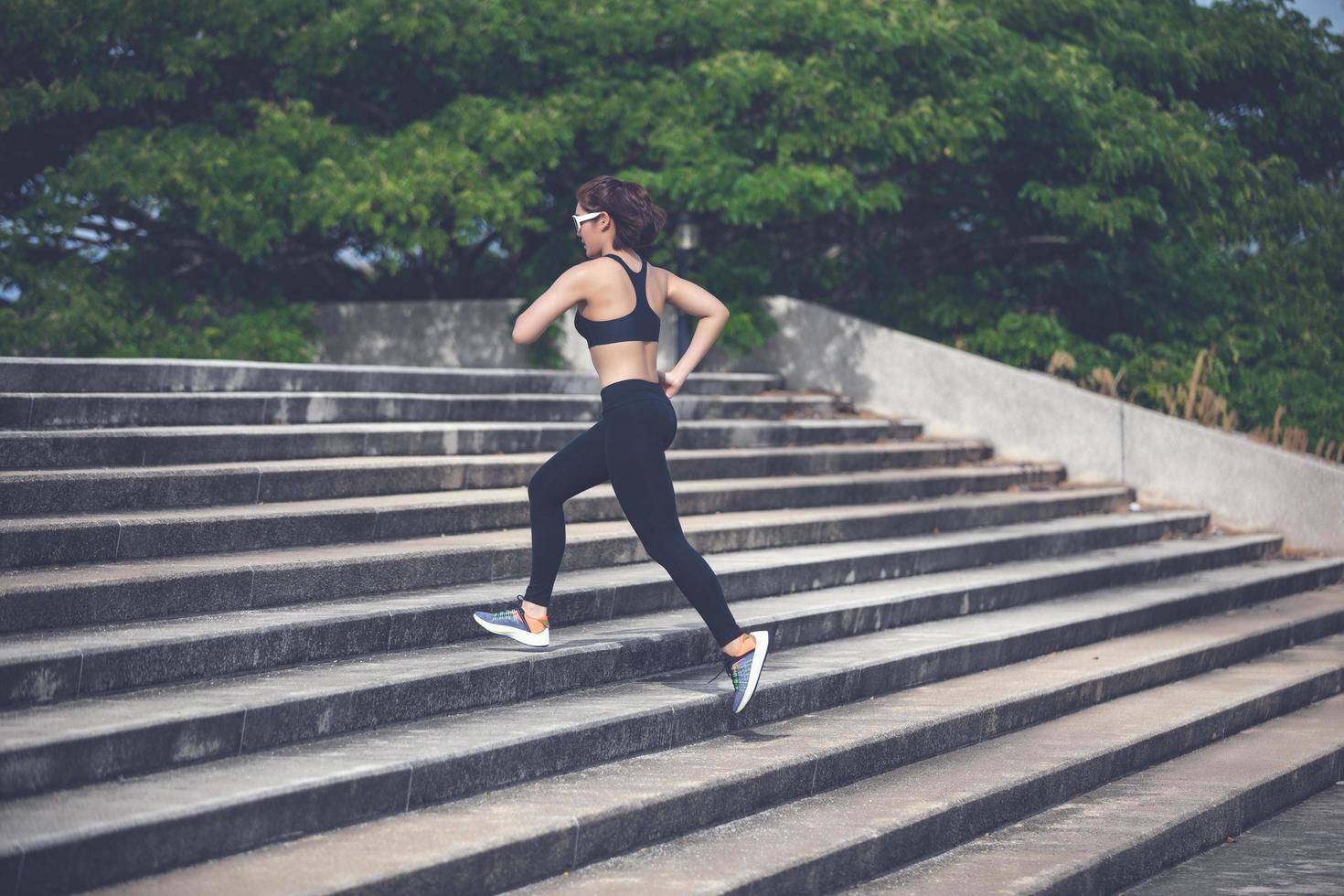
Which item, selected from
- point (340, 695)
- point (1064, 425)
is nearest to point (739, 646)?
point (340, 695)

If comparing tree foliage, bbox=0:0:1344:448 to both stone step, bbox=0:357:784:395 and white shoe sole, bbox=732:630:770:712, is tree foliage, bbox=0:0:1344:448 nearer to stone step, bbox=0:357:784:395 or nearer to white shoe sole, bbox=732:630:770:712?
stone step, bbox=0:357:784:395

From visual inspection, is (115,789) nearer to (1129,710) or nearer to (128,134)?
(1129,710)

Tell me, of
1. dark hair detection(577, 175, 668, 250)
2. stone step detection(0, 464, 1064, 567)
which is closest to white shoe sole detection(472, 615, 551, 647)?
stone step detection(0, 464, 1064, 567)

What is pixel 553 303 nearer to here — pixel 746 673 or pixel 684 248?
pixel 746 673

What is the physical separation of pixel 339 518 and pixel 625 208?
2240mm

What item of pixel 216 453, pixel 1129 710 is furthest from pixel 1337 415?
pixel 216 453

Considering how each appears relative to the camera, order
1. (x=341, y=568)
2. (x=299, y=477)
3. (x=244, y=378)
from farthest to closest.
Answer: (x=244, y=378) < (x=299, y=477) < (x=341, y=568)

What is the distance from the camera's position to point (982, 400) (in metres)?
13.2

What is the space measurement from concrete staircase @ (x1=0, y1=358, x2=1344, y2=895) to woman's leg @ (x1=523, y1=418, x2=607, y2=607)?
0.39 m

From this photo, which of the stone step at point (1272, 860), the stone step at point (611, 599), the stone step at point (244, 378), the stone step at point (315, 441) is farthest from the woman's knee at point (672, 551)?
the stone step at point (244, 378)

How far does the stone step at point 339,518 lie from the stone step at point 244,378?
4.97 feet

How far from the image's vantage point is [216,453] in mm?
7395

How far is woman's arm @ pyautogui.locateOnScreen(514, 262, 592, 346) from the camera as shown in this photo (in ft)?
17.2

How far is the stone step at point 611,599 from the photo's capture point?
15.8 feet
